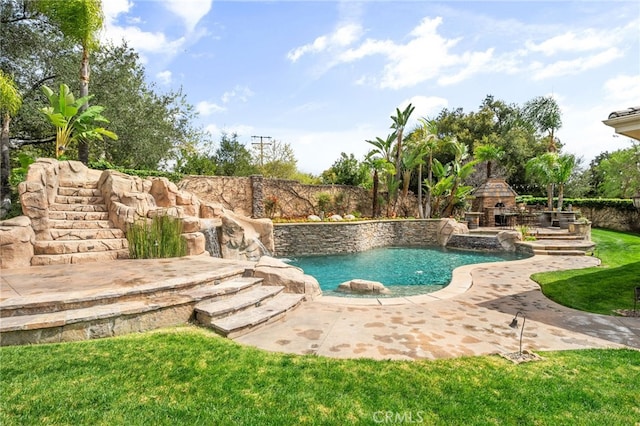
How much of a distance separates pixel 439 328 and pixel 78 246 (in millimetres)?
7609

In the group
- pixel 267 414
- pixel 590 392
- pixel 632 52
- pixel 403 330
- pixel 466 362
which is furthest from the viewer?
pixel 632 52

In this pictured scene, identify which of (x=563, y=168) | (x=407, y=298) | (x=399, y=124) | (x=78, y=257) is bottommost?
(x=407, y=298)

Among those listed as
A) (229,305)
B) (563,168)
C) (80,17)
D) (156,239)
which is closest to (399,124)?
(563,168)

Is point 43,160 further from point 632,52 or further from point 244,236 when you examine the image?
point 632,52

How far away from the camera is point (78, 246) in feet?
22.7

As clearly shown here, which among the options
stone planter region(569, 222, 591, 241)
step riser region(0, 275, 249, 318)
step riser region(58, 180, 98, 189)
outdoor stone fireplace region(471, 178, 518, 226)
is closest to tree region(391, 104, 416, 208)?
outdoor stone fireplace region(471, 178, 518, 226)

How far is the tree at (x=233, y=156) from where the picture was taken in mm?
26906

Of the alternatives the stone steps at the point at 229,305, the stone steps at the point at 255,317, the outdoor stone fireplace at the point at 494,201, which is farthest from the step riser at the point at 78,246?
the outdoor stone fireplace at the point at 494,201

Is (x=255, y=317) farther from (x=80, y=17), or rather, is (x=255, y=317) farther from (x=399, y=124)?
(x=399, y=124)

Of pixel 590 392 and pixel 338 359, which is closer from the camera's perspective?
pixel 590 392

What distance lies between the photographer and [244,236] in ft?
38.5

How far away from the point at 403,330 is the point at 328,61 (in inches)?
353

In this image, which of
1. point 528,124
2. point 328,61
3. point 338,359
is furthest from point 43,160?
point 528,124

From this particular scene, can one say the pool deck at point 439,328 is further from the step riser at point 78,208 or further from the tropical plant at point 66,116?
the tropical plant at point 66,116
